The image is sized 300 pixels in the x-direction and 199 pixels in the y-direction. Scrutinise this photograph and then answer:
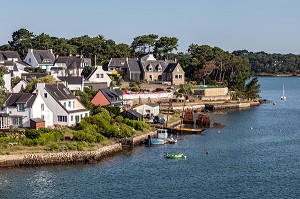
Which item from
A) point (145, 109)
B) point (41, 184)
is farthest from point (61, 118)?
point (145, 109)

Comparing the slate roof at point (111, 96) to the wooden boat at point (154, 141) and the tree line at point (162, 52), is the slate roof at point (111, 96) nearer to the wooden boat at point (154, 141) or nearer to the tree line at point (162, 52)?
the wooden boat at point (154, 141)

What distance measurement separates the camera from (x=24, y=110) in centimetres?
5900

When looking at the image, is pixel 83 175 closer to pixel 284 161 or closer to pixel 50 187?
pixel 50 187

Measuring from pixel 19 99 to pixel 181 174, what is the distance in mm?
22580

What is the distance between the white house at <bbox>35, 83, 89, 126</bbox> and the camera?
201 feet

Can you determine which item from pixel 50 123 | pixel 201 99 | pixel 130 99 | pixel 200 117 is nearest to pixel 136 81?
pixel 201 99

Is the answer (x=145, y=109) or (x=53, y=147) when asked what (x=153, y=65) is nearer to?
(x=145, y=109)

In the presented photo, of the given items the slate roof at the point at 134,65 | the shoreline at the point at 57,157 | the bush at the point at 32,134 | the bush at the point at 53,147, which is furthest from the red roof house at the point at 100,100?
the slate roof at the point at 134,65

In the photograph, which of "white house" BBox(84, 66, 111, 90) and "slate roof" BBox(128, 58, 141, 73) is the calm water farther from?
"slate roof" BBox(128, 58, 141, 73)

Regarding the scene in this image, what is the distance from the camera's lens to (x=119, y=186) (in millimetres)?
43125

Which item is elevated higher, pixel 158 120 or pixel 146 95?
pixel 146 95

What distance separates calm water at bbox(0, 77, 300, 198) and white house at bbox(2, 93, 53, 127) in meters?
11.5

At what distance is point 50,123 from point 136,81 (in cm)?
5281

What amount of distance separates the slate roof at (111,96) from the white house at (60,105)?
13890mm
